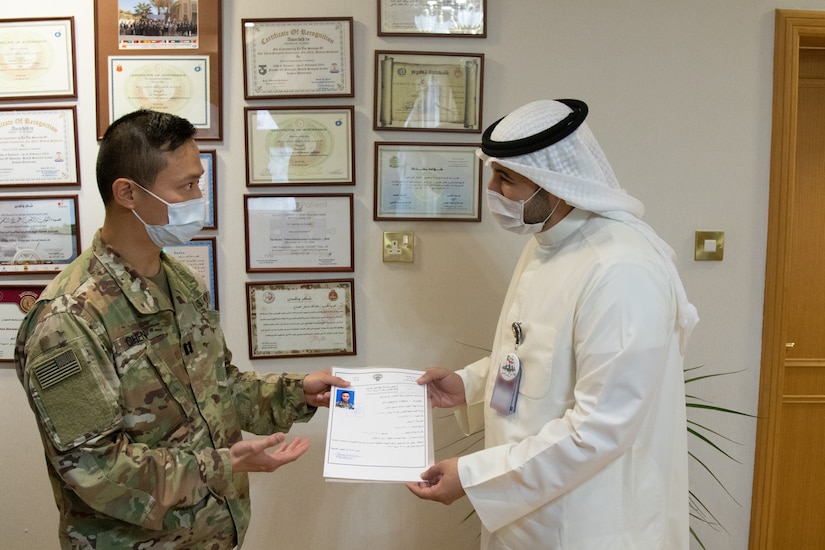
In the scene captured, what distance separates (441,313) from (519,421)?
2.69ft

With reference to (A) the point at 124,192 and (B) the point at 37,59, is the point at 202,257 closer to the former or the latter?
(A) the point at 124,192

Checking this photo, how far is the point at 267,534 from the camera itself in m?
2.21

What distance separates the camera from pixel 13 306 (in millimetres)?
2139

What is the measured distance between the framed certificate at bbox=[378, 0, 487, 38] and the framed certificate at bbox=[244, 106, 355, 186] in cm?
33

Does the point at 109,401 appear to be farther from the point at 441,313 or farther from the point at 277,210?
the point at 441,313

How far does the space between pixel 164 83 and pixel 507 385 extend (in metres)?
1.59

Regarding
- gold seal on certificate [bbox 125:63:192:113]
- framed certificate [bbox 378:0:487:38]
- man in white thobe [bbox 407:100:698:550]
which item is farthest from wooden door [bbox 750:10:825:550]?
gold seal on certificate [bbox 125:63:192:113]

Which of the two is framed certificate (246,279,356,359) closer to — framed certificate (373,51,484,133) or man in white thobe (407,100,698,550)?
framed certificate (373,51,484,133)

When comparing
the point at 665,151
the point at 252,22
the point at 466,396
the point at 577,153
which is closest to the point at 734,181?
the point at 665,151

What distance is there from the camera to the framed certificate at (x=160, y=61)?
6.64ft

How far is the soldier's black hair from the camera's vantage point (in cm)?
131

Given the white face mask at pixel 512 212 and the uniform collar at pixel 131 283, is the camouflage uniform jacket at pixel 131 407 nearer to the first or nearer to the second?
the uniform collar at pixel 131 283

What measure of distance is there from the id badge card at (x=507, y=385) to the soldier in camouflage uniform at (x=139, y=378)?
0.48m

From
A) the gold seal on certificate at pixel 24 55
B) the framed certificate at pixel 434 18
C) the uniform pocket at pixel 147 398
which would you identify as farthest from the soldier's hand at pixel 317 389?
the gold seal on certificate at pixel 24 55
